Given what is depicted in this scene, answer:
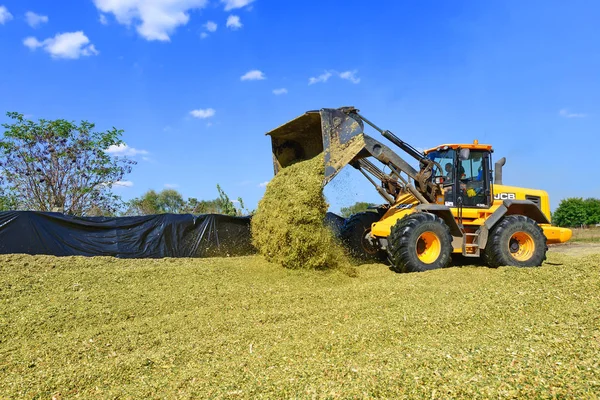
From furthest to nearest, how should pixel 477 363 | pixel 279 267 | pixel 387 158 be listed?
pixel 387 158 < pixel 279 267 < pixel 477 363

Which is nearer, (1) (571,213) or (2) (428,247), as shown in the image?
(2) (428,247)

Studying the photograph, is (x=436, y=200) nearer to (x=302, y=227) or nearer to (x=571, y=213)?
(x=302, y=227)

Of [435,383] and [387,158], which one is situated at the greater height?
[387,158]

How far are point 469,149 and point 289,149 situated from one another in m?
3.17

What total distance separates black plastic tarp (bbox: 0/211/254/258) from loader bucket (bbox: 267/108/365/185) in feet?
9.89

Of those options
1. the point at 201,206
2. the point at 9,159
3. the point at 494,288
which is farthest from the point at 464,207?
the point at 9,159

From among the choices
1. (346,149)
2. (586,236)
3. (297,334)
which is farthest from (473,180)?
(586,236)

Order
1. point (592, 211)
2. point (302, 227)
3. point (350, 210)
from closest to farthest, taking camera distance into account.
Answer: point (302, 227) → point (350, 210) → point (592, 211)

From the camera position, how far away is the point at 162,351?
372 cm

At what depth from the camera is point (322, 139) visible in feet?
24.4

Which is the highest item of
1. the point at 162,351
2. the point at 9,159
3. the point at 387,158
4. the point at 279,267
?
the point at 9,159

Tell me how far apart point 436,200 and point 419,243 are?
103cm

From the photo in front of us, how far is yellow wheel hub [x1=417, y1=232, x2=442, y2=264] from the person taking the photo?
7473mm

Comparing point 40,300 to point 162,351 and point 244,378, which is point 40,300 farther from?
point 244,378
